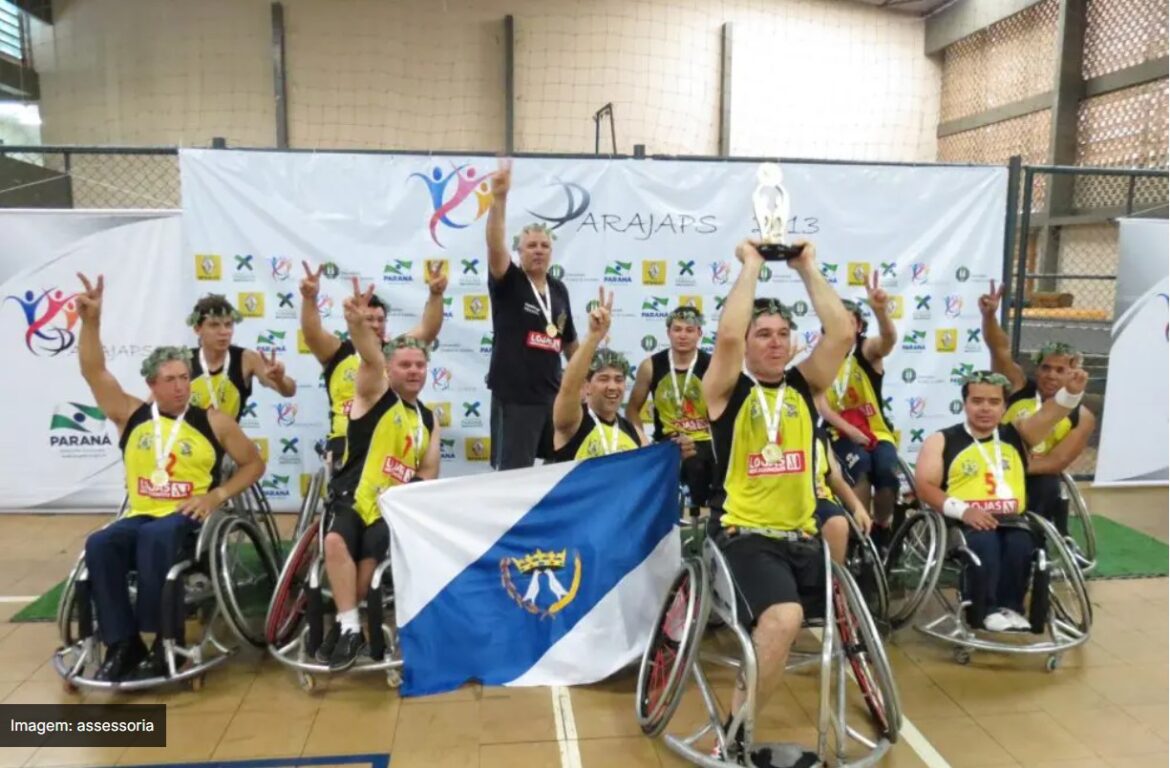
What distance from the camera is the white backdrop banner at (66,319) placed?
4.60 m

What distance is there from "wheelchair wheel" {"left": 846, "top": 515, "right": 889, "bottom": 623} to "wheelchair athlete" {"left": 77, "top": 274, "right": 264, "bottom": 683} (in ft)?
7.77

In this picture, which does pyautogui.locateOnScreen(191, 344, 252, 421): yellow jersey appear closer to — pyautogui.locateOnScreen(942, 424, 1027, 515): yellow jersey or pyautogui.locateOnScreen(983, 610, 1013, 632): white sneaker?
pyautogui.locateOnScreen(942, 424, 1027, 515): yellow jersey

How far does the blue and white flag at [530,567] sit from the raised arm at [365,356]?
0.47 meters

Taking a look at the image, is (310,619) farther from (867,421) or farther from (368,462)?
(867,421)

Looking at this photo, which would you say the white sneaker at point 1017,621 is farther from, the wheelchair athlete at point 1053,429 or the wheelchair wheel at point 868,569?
the wheelchair athlete at point 1053,429

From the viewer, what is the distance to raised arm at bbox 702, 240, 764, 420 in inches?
93.7

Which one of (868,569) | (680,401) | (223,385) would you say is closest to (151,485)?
(223,385)

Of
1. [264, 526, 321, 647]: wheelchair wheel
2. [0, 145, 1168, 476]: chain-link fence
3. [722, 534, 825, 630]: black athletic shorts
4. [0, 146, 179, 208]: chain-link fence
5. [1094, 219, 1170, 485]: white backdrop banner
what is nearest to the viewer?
[722, 534, 825, 630]: black athletic shorts

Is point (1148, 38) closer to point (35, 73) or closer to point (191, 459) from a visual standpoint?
point (191, 459)

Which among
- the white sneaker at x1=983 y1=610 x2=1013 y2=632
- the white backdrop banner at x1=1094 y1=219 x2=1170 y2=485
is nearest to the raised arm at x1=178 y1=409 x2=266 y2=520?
the white sneaker at x1=983 y1=610 x2=1013 y2=632

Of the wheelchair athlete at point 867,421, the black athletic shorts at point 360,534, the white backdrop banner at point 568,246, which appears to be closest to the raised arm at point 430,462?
the black athletic shorts at point 360,534

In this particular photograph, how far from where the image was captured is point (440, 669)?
2848 mm

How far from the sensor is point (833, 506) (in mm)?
3031

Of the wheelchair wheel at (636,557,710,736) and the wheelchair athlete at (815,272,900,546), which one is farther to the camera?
the wheelchair athlete at (815,272,900,546)
